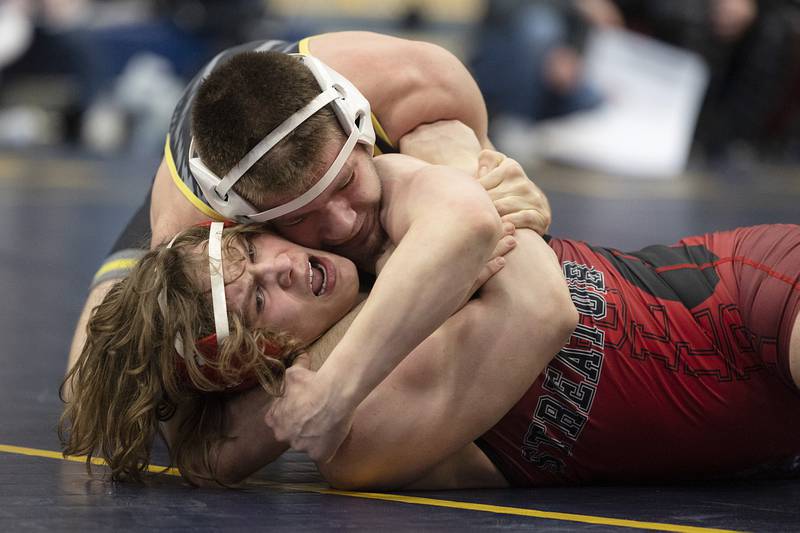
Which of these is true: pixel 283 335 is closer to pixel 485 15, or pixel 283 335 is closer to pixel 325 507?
pixel 325 507

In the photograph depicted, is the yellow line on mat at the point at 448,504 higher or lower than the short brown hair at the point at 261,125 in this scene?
lower

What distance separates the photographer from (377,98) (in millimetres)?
3064

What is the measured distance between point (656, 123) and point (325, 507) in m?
7.91

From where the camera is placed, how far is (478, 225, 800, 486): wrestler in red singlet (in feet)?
8.35

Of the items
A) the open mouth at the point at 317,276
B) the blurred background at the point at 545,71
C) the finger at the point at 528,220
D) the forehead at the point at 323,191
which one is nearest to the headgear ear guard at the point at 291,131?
the forehead at the point at 323,191

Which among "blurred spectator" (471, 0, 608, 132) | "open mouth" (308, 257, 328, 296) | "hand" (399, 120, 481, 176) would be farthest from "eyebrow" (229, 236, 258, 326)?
"blurred spectator" (471, 0, 608, 132)

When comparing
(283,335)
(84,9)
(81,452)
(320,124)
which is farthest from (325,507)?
(84,9)

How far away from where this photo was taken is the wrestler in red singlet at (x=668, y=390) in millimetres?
2545

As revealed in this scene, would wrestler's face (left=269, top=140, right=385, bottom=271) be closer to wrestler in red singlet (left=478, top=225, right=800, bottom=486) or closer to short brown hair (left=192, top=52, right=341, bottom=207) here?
short brown hair (left=192, top=52, right=341, bottom=207)

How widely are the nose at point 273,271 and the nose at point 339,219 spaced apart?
0.11 meters

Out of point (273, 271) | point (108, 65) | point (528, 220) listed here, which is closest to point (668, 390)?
point (528, 220)

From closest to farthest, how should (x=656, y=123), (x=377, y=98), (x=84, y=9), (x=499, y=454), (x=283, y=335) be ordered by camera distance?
1. (x=283, y=335)
2. (x=499, y=454)
3. (x=377, y=98)
4. (x=656, y=123)
5. (x=84, y=9)

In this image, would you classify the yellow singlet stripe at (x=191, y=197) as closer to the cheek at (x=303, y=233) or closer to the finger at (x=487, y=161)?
the cheek at (x=303, y=233)

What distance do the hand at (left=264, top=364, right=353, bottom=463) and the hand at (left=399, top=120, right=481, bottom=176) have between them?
81 cm
